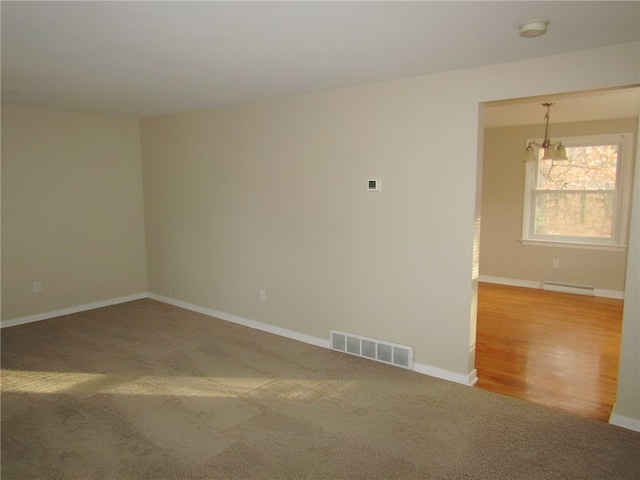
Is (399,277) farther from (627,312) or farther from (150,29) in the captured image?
(150,29)

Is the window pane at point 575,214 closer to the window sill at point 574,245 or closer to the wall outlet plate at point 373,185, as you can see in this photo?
the window sill at point 574,245

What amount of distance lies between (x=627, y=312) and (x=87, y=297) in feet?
17.6

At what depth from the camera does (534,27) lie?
214 cm

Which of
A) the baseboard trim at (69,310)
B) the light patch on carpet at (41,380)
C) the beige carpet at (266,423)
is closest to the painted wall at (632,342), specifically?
the beige carpet at (266,423)

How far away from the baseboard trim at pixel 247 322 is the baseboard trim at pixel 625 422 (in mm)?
2192

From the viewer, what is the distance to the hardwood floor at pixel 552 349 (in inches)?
123

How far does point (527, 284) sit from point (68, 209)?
6.36 metres

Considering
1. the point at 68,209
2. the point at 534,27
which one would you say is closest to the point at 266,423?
the point at 534,27

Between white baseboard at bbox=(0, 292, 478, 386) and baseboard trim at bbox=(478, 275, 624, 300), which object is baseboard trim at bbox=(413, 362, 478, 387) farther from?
baseboard trim at bbox=(478, 275, 624, 300)

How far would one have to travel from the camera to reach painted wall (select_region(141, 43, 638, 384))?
306 centimetres

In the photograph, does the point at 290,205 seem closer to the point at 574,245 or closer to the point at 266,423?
the point at 266,423

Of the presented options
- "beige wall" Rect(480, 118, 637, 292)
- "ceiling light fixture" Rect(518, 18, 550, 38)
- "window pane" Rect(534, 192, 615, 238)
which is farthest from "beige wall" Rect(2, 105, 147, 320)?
"window pane" Rect(534, 192, 615, 238)

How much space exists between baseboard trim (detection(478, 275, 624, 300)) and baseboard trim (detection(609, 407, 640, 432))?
3707 mm

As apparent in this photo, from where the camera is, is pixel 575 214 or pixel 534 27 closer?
pixel 534 27
